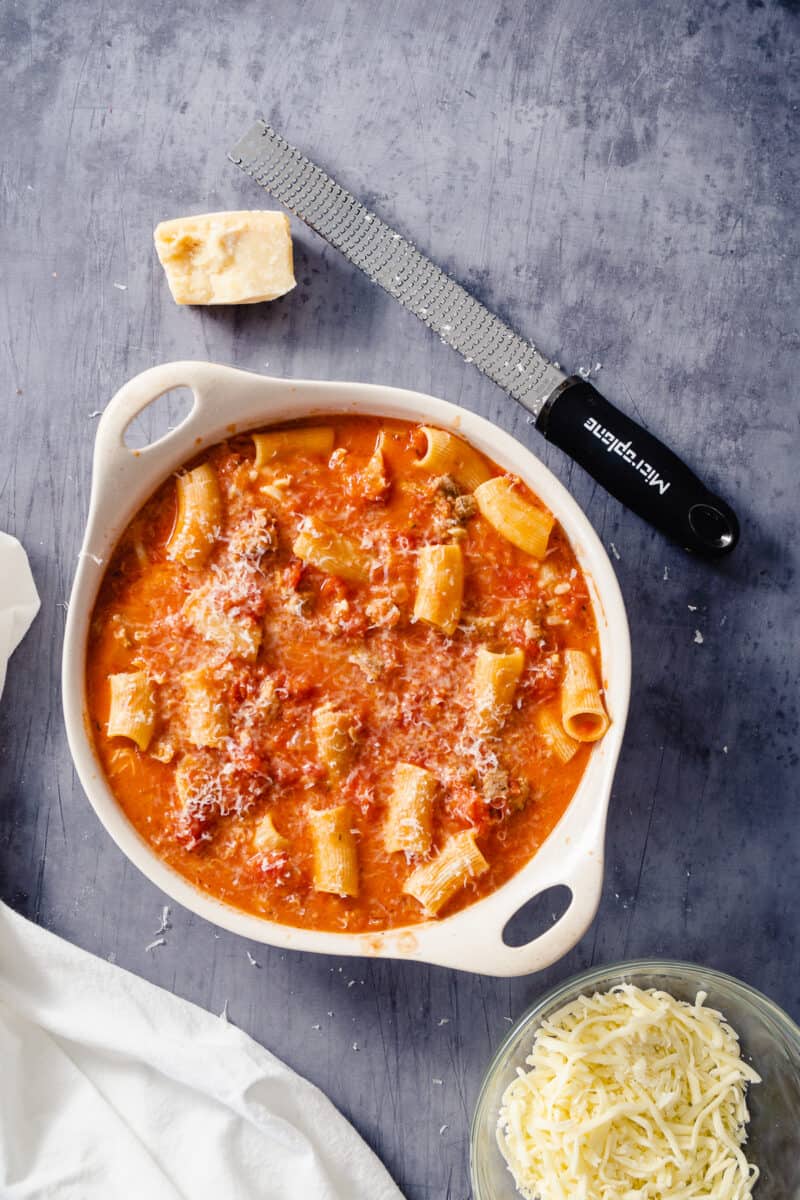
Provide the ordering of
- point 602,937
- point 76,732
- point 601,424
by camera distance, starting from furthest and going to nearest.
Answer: point 602,937, point 601,424, point 76,732

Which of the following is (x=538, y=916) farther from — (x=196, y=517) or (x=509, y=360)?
(x=509, y=360)

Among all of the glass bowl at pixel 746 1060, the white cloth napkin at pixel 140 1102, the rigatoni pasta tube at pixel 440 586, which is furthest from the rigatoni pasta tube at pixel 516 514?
the white cloth napkin at pixel 140 1102

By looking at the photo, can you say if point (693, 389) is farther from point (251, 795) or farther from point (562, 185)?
point (251, 795)

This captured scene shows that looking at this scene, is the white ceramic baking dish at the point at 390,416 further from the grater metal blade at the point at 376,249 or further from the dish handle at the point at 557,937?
the grater metal blade at the point at 376,249

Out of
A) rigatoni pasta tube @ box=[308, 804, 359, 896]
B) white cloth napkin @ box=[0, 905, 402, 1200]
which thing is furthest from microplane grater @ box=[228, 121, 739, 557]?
white cloth napkin @ box=[0, 905, 402, 1200]

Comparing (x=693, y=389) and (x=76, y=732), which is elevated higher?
(x=693, y=389)

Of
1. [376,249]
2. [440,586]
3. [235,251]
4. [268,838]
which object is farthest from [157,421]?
[268,838]

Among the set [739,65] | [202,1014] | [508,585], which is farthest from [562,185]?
[202,1014]
